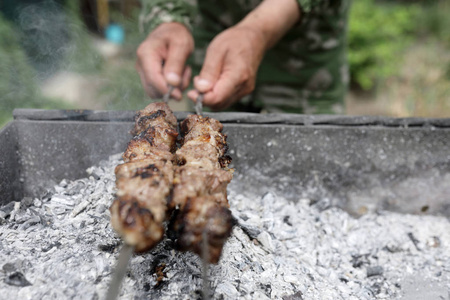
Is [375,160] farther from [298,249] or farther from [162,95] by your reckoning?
[162,95]

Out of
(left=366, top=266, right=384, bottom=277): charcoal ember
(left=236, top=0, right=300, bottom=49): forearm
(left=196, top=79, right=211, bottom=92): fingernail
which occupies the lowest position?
(left=366, top=266, right=384, bottom=277): charcoal ember

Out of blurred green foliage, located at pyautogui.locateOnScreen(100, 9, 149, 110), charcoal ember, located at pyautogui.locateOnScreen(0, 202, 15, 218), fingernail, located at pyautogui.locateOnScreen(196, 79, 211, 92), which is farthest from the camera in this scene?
blurred green foliage, located at pyautogui.locateOnScreen(100, 9, 149, 110)

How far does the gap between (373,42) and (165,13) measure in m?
5.01

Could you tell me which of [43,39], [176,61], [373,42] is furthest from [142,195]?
[373,42]

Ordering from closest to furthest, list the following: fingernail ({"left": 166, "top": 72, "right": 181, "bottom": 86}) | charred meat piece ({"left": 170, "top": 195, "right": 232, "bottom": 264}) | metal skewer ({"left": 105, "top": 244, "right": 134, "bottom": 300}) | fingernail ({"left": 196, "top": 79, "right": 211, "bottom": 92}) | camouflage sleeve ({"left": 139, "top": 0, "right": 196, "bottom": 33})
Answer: metal skewer ({"left": 105, "top": 244, "right": 134, "bottom": 300}) < charred meat piece ({"left": 170, "top": 195, "right": 232, "bottom": 264}) < fingernail ({"left": 196, "top": 79, "right": 211, "bottom": 92}) < fingernail ({"left": 166, "top": 72, "right": 181, "bottom": 86}) < camouflage sleeve ({"left": 139, "top": 0, "right": 196, "bottom": 33})

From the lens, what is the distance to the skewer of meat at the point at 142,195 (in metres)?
1.34

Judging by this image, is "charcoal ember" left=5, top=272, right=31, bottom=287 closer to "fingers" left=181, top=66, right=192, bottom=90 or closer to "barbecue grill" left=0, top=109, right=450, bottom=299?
"barbecue grill" left=0, top=109, right=450, bottom=299

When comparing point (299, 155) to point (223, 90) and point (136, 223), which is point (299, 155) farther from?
point (136, 223)

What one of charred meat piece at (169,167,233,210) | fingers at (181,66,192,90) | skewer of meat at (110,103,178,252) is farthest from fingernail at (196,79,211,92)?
charred meat piece at (169,167,233,210)

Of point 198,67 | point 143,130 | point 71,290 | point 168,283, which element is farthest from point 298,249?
point 198,67

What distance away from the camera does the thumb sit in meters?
2.68

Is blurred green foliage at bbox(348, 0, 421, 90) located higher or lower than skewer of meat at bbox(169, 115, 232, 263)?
higher

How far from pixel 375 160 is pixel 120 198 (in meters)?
1.87

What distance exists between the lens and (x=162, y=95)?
2959 millimetres
